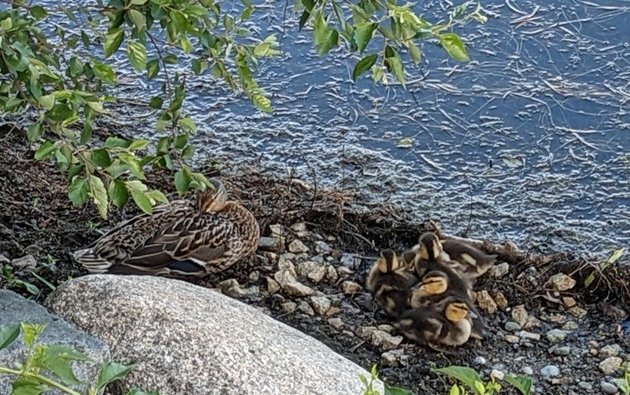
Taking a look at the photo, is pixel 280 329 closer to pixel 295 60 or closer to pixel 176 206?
pixel 176 206

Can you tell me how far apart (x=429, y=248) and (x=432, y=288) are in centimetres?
18

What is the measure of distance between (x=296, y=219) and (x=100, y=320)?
160 cm

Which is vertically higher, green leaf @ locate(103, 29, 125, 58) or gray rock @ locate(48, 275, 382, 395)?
green leaf @ locate(103, 29, 125, 58)

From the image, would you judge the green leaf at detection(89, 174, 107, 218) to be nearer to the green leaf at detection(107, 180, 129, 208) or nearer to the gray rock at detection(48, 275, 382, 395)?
the green leaf at detection(107, 180, 129, 208)

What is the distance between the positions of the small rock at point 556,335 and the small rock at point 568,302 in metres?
0.16

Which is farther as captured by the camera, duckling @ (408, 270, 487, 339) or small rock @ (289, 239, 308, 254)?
small rock @ (289, 239, 308, 254)

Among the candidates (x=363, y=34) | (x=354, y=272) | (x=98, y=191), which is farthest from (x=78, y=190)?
(x=354, y=272)

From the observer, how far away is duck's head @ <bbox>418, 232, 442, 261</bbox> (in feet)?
14.7

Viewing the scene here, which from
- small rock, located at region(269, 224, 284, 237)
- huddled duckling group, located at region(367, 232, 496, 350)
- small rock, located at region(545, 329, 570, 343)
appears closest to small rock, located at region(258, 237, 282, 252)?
small rock, located at region(269, 224, 284, 237)

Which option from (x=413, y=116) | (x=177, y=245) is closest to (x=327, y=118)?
(x=413, y=116)

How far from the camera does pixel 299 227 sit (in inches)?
193

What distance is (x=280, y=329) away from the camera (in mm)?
3656

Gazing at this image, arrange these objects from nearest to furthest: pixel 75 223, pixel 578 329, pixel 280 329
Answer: pixel 280 329
pixel 578 329
pixel 75 223

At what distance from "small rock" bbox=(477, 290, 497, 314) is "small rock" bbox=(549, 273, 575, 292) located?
0.26 m
